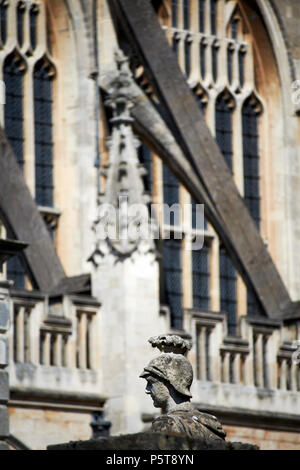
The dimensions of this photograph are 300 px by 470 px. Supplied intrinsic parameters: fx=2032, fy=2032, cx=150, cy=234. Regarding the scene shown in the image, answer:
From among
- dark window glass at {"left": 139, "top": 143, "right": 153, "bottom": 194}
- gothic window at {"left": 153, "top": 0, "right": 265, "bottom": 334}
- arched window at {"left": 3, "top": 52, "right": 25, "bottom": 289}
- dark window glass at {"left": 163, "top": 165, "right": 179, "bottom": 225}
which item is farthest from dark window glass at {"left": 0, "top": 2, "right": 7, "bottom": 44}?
gothic window at {"left": 153, "top": 0, "right": 265, "bottom": 334}

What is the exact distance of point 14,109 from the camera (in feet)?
76.8

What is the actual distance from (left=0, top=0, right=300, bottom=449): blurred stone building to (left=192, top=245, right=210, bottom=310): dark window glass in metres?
0.02

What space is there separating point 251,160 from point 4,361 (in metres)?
8.60

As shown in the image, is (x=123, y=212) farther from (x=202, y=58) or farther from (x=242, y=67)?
(x=242, y=67)

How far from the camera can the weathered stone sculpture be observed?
27.7 feet

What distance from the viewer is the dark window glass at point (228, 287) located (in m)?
25.0

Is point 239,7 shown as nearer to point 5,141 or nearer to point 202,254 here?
point 202,254

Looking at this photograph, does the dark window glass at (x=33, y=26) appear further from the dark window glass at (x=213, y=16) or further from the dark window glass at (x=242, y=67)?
the dark window glass at (x=242, y=67)

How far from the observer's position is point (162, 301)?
2245 centimetres

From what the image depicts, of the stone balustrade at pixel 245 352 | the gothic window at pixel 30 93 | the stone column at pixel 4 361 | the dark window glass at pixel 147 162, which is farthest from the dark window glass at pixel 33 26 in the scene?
the stone column at pixel 4 361

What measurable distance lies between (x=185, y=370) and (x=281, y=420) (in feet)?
45.2

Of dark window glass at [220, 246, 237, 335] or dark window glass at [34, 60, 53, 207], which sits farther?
dark window glass at [220, 246, 237, 335]

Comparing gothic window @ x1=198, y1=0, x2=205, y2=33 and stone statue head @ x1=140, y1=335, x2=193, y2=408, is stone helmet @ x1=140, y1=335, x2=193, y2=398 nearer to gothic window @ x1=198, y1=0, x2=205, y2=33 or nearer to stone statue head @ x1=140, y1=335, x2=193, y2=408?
stone statue head @ x1=140, y1=335, x2=193, y2=408

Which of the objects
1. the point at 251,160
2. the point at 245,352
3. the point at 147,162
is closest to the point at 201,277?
the point at 147,162
